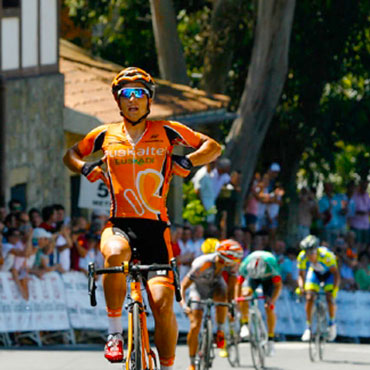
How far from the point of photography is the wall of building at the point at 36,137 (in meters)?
24.8

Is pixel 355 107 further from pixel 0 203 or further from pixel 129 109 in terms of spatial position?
pixel 129 109

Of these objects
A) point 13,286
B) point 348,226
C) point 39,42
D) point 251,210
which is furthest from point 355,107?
point 13,286

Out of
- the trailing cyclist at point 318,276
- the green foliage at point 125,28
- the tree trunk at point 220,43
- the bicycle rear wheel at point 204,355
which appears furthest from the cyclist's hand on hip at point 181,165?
the green foliage at point 125,28

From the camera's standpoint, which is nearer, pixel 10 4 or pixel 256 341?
pixel 256 341

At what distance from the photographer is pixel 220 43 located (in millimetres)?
28188

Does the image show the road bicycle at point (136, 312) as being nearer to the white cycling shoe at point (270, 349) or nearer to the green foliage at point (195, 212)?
the white cycling shoe at point (270, 349)

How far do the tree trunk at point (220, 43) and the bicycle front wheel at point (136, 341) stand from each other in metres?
18.2

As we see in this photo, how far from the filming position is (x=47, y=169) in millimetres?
26547

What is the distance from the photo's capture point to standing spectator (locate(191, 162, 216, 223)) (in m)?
24.4

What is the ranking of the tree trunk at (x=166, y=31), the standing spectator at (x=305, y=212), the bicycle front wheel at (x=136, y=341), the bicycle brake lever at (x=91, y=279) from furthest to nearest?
A: the standing spectator at (x=305, y=212) < the tree trunk at (x=166, y=31) < the bicycle brake lever at (x=91, y=279) < the bicycle front wheel at (x=136, y=341)

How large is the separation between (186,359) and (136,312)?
9760 millimetres

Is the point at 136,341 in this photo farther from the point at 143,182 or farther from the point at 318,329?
the point at 318,329

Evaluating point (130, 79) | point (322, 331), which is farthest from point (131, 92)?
point (322, 331)

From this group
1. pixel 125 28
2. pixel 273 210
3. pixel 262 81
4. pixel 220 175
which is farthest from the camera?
pixel 125 28
